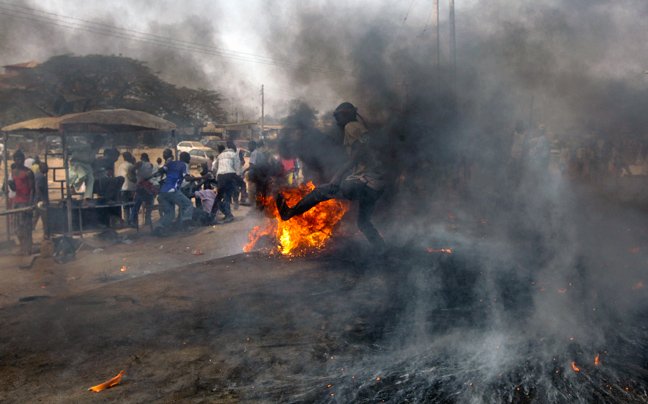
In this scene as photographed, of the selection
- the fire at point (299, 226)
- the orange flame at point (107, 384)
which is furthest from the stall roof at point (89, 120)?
the orange flame at point (107, 384)

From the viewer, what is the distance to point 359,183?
5559 mm

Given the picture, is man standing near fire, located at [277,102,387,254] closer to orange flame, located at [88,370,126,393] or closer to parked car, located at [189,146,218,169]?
orange flame, located at [88,370,126,393]

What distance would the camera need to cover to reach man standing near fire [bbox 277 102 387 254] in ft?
18.3

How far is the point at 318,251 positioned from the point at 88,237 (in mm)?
4761

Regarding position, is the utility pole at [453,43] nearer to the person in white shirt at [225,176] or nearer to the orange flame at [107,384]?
the person in white shirt at [225,176]

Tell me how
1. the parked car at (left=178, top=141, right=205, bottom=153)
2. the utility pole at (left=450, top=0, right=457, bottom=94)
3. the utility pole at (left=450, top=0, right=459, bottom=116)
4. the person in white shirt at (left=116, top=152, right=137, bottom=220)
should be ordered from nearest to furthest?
1. the person in white shirt at (left=116, top=152, right=137, bottom=220)
2. the utility pole at (left=450, top=0, right=459, bottom=116)
3. the utility pole at (left=450, top=0, right=457, bottom=94)
4. the parked car at (left=178, top=141, right=205, bottom=153)

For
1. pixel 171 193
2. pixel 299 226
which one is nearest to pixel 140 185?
pixel 171 193

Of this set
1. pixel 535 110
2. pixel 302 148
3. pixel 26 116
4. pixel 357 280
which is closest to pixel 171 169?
pixel 302 148

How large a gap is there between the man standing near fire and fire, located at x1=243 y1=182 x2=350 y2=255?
61 cm

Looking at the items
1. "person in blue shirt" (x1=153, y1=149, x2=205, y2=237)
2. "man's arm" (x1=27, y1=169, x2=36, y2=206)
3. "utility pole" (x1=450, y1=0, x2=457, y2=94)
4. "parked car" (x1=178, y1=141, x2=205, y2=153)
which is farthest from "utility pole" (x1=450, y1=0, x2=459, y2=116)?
"parked car" (x1=178, y1=141, x2=205, y2=153)

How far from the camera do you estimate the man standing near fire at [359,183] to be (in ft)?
18.3

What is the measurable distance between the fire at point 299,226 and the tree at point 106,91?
1331cm

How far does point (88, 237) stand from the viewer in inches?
317

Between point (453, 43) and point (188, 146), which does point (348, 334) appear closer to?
point (453, 43)
